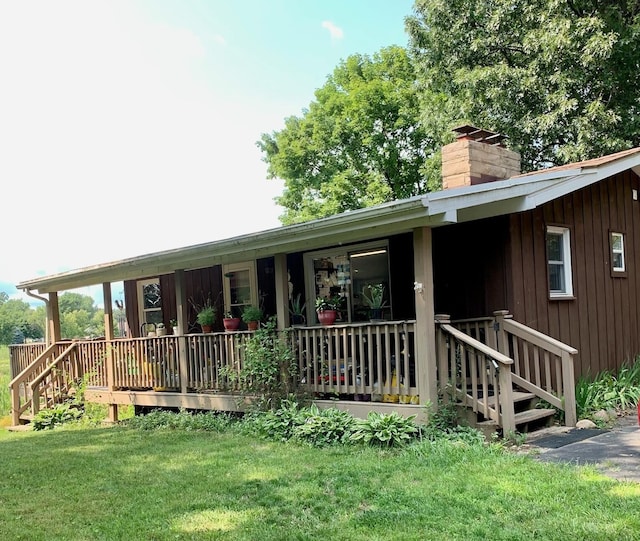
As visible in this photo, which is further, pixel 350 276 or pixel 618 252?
pixel 618 252

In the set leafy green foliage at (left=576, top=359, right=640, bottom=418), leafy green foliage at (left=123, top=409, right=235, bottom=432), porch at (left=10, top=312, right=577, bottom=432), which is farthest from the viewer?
leafy green foliage at (left=123, top=409, right=235, bottom=432)

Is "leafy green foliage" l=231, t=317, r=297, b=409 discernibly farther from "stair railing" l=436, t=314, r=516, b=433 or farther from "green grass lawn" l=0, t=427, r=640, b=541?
"stair railing" l=436, t=314, r=516, b=433

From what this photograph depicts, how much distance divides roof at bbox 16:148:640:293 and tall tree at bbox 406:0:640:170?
461 centimetres

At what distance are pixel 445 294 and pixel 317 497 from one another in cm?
454

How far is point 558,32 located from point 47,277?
1228cm

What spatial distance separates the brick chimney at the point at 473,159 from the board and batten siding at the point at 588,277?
93cm

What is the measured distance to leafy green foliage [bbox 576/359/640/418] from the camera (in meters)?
7.55

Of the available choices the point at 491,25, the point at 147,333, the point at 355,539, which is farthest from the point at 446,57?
the point at 355,539

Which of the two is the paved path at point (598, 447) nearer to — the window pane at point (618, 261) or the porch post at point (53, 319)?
the window pane at point (618, 261)

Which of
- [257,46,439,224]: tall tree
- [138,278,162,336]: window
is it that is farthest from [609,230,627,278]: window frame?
[257,46,439,224]: tall tree

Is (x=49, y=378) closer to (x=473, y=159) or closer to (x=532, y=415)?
(x=473, y=159)

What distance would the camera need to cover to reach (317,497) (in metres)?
4.55

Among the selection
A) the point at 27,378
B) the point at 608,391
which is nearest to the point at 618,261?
the point at 608,391

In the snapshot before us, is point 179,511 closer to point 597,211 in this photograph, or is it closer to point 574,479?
point 574,479
